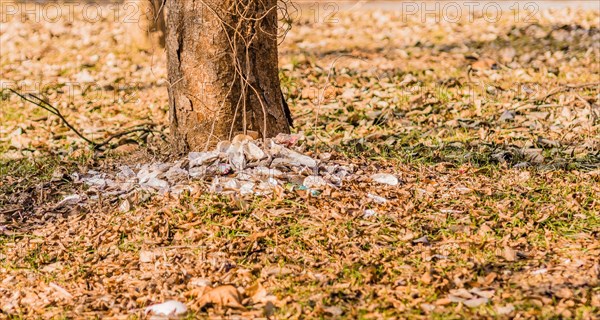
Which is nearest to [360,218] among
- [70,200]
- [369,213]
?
[369,213]

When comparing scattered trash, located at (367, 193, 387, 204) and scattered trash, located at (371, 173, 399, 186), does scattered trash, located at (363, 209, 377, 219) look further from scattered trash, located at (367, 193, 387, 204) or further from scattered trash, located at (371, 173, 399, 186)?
scattered trash, located at (371, 173, 399, 186)

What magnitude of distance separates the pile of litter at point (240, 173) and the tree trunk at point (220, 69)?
15 cm

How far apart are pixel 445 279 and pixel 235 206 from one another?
134 cm

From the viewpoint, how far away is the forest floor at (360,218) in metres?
3.82

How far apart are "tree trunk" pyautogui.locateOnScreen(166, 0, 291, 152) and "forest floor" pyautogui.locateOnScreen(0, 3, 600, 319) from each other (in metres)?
0.48

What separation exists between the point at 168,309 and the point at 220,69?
6.27 feet

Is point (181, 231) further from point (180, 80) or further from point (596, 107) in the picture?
point (596, 107)

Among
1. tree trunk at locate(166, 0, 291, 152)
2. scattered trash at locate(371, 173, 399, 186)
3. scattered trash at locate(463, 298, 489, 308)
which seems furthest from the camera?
tree trunk at locate(166, 0, 291, 152)

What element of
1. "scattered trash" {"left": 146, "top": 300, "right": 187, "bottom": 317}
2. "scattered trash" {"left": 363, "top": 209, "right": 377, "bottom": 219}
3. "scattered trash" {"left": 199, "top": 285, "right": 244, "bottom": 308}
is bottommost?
"scattered trash" {"left": 146, "top": 300, "right": 187, "bottom": 317}

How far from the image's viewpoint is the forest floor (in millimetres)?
3816

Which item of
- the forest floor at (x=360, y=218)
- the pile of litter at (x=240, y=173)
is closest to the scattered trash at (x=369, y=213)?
the forest floor at (x=360, y=218)

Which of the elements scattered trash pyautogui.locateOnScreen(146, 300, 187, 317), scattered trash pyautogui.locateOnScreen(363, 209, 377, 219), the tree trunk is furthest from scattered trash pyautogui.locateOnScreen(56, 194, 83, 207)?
scattered trash pyautogui.locateOnScreen(363, 209, 377, 219)

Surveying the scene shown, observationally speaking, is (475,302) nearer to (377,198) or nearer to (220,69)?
(377,198)

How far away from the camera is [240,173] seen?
16.1 ft
